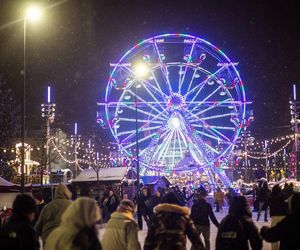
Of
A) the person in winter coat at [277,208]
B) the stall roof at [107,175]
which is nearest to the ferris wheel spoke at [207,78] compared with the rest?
the stall roof at [107,175]

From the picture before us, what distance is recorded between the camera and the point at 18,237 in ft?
19.0

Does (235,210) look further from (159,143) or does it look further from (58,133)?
(58,133)

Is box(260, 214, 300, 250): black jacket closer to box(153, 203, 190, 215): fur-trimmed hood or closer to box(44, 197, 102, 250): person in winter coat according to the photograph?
box(153, 203, 190, 215): fur-trimmed hood

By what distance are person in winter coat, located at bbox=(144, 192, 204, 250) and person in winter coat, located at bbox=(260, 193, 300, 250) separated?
3.18 ft

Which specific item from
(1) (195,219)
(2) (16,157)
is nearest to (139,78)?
(2) (16,157)

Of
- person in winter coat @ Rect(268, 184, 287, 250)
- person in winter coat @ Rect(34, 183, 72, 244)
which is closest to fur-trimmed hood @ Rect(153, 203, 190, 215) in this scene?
person in winter coat @ Rect(34, 183, 72, 244)

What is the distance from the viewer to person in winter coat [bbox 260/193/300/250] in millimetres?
6684

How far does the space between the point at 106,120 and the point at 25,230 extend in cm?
2856

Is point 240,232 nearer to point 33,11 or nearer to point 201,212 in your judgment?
point 201,212

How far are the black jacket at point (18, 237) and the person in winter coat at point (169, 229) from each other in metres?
1.55

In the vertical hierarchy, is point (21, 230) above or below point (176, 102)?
below

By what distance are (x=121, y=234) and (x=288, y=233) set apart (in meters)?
2.01

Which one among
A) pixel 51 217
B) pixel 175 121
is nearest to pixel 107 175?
pixel 175 121

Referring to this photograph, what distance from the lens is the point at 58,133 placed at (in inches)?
3359
